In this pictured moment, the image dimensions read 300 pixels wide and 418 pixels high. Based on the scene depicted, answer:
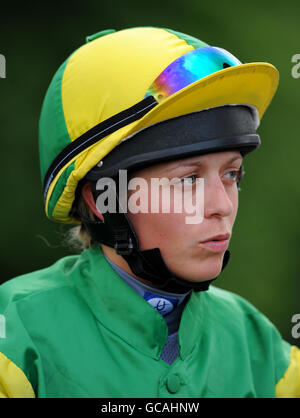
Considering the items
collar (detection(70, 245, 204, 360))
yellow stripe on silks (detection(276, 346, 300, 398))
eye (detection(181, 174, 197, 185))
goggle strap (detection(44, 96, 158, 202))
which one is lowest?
yellow stripe on silks (detection(276, 346, 300, 398))

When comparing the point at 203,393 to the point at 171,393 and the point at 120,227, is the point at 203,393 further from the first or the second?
the point at 120,227

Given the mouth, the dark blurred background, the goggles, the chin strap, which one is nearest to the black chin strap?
the chin strap

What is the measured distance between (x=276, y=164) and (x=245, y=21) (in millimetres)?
833

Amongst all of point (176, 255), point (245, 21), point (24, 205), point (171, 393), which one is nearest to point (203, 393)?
point (171, 393)

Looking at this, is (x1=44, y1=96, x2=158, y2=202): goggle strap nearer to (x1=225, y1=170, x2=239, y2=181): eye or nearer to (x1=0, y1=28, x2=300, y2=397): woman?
(x1=0, y1=28, x2=300, y2=397): woman

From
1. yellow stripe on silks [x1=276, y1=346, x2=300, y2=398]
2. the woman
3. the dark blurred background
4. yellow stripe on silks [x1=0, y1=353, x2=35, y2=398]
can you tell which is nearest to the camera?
yellow stripe on silks [x1=0, y1=353, x2=35, y2=398]

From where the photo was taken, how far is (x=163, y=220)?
1909 millimetres

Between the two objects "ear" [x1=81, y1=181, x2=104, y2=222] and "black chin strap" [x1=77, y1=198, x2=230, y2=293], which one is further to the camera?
"ear" [x1=81, y1=181, x2=104, y2=222]

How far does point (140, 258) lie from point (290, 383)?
2.16ft

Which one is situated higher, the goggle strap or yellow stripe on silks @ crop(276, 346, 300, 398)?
the goggle strap

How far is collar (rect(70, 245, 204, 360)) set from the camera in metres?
1.94

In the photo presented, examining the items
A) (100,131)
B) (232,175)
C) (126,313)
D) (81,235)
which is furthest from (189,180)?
(81,235)

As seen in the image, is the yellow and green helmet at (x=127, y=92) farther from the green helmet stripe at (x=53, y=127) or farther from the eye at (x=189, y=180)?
the eye at (x=189, y=180)

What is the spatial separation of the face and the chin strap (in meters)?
0.02
